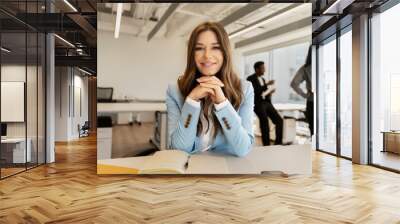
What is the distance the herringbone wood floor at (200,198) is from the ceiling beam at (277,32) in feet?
6.60

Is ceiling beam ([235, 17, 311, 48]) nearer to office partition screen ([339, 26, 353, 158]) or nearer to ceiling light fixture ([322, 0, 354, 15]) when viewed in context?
ceiling light fixture ([322, 0, 354, 15])

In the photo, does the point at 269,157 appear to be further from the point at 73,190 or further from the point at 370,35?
the point at 370,35

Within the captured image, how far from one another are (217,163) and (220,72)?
52.3 inches

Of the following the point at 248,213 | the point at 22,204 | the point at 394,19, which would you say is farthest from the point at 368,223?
the point at 394,19

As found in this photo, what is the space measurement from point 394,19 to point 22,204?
6110 mm

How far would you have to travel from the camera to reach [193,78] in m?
5.32

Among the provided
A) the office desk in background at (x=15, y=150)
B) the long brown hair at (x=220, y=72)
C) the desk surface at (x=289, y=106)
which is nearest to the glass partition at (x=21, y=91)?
the office desk in background at (x=15, y=150)

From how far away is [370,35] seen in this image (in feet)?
22.1

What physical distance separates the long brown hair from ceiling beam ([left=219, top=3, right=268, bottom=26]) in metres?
0.13

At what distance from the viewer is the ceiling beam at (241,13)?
17.8ft

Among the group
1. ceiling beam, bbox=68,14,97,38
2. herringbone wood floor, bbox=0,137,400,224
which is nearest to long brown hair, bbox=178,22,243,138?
herringbone wood floor, bbox=0,137,400,224

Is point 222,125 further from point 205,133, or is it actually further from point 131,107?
point 131,107

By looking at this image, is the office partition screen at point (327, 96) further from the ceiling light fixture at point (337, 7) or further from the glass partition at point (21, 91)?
the glass partition at point (21, 91)

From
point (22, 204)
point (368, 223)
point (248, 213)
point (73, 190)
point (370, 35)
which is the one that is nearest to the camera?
point (368, 223)
